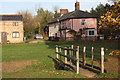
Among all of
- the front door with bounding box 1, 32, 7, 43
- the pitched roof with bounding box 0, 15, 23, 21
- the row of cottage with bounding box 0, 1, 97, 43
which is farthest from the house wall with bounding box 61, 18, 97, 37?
the front door with bounding box 1, 32, 7, 43

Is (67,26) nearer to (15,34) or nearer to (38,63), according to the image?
(15,34)

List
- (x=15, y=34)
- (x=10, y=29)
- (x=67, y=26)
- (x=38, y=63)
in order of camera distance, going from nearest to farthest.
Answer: (x=38, y=63) < (x=10, y=29) < (x=15, y=34) < (x=67, y=26)

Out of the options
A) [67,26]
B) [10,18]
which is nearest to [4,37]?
[10,18]

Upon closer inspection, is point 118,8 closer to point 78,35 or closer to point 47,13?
point 78,35

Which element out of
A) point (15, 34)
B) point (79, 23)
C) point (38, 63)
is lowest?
point (38, 63)

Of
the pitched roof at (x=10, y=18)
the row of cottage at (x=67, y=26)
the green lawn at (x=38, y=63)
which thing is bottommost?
the green lawn at (x=38, y=63)

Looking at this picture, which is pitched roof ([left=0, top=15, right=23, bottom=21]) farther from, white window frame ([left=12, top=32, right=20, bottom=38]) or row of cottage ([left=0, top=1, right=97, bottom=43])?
white window frame ([left=12, top=32, right=20, bottom=38])

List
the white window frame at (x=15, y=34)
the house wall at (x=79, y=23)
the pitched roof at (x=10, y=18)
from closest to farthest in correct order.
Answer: the house wall at (x=79, y=23)
the white window frame at (x=15, y=34)
the pitched roof at (x=10, y=18)

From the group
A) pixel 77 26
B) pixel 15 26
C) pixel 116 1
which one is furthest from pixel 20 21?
pixel 116 1

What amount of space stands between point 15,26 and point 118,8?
38.1 m

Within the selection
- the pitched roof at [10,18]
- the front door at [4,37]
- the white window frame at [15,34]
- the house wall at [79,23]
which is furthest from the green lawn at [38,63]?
the pitched roof at [10,18]

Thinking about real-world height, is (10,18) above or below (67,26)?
above

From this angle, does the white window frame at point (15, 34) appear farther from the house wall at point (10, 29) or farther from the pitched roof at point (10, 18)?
the pitched roof at point (10, 18)

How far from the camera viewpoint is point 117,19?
1002 cm
